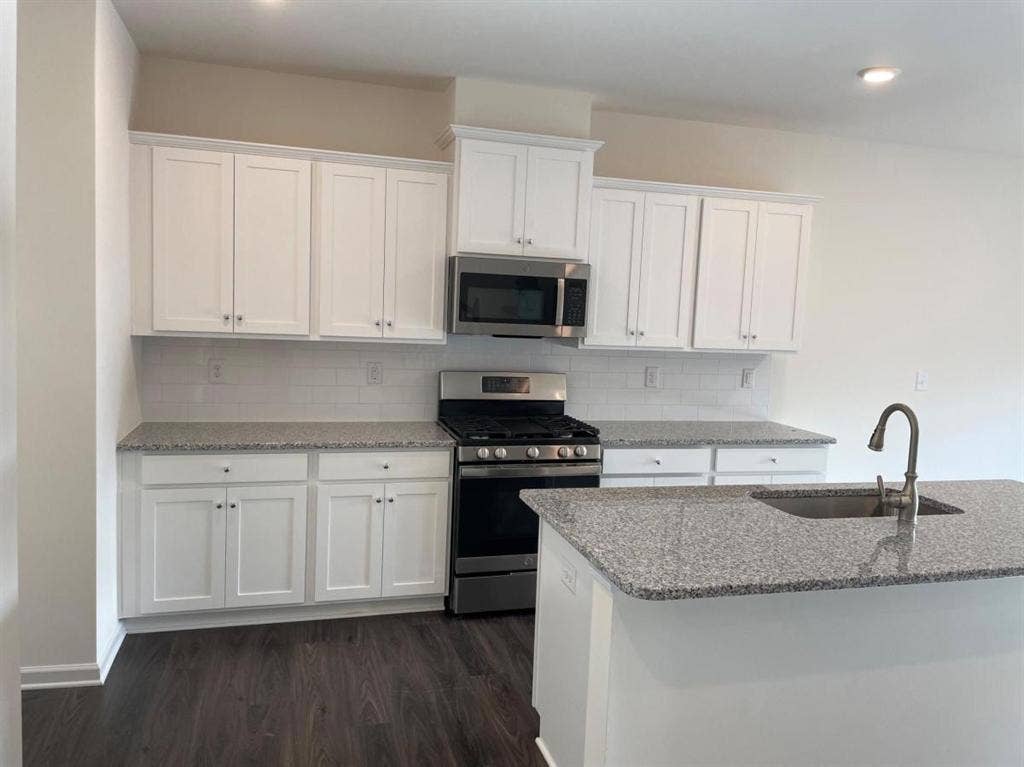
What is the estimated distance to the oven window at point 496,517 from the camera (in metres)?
3.52

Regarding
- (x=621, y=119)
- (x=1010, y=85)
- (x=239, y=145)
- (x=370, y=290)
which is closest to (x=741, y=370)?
(x=621, y=119)

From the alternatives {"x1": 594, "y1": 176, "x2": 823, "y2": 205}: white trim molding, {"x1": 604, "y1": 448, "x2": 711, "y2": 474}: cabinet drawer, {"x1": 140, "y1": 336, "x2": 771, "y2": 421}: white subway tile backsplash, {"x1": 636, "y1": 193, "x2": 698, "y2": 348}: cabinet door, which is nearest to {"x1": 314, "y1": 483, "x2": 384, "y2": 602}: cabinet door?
{"x1": 140, "y1": 336, "x2": 771, "y2": 421}: white subway tile backsplash

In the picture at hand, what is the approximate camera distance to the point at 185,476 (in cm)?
324

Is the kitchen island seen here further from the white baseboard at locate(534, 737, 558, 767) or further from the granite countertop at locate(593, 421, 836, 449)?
the granite countertop at locate(593, 421, 836, 449)

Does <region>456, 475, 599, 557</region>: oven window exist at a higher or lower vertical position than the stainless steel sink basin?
lower

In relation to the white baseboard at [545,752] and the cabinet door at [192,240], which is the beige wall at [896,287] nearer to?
the cabinet door at [192,240]

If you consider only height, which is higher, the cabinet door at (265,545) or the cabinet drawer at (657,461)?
the cabinet drawer at (657,461)

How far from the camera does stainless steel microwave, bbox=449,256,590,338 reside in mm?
3602

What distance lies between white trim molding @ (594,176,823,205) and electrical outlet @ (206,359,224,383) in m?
2.05

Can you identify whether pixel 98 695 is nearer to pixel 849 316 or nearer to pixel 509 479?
pixel 509 479

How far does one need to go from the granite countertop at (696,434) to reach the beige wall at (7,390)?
2.58 metres

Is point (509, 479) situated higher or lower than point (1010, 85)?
lower

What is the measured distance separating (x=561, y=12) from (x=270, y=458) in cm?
215

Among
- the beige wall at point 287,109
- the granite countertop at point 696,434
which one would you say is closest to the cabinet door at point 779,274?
the granite countertop at point 696,434
